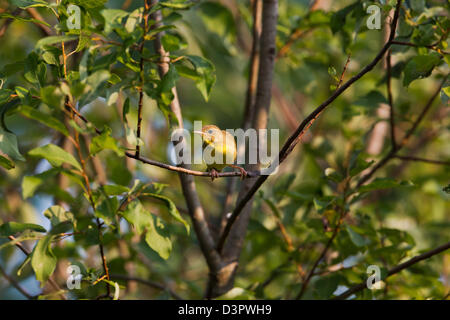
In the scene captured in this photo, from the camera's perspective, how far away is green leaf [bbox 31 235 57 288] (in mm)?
1193

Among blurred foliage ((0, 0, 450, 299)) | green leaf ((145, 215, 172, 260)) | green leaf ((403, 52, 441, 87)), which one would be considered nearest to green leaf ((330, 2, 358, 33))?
blurred foliage ((0, 0, 450, 299))

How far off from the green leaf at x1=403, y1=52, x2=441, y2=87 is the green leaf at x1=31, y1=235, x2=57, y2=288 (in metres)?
1.16

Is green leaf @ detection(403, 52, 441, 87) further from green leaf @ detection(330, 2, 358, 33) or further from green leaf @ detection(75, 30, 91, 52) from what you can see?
green leaf @ detection(75, 30, 91, 52)

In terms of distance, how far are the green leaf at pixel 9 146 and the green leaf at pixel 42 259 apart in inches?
8.6

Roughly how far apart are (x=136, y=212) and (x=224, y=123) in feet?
11.7

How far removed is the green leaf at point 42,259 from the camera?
1.19m

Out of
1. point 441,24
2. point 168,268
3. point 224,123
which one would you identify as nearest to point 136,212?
point 441,24

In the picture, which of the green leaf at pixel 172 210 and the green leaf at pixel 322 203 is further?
the green leaf at pixel 322 203

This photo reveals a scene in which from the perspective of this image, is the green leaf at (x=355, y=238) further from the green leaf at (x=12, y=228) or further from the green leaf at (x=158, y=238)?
the green leaf at (x=12, y=228)

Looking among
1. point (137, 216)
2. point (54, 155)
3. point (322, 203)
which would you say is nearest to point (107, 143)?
point (54, 155)

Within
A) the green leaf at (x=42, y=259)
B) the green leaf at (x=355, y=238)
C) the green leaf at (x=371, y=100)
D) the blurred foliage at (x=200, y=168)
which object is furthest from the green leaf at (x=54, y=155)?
the green leaf at (x=371, y=100)

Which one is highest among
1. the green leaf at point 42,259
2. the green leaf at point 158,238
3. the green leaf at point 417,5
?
the green leaf at point 417,5

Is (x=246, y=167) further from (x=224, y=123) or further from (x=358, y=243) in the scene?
(x=224, y=123)
